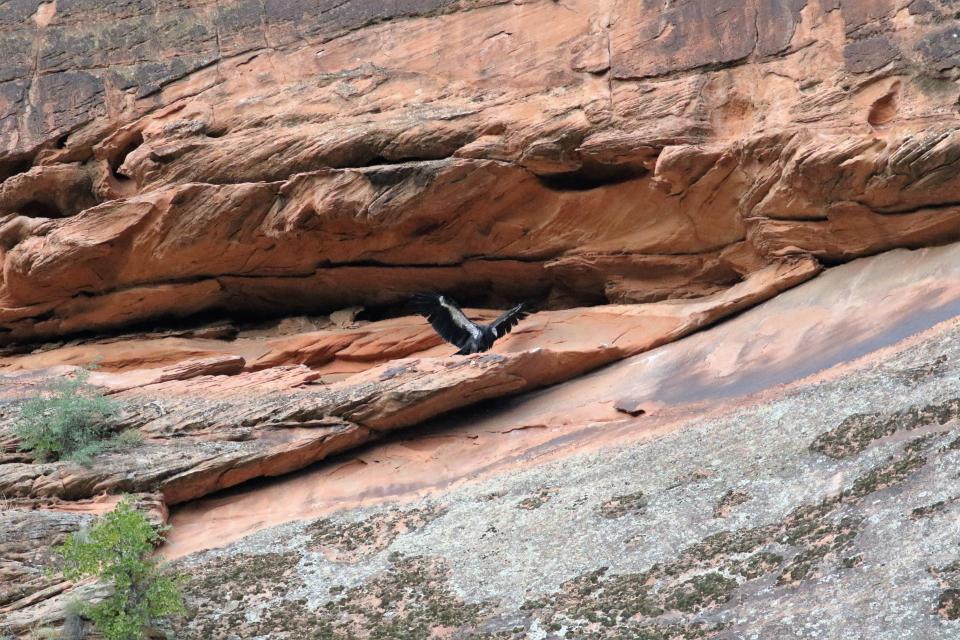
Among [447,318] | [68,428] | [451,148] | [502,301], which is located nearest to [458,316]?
[447,318]

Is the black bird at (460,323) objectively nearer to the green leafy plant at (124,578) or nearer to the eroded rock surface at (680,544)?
the eroded rock surface at (680,544)

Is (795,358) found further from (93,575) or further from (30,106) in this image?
(30,106)

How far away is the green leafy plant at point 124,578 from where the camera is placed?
1420cm

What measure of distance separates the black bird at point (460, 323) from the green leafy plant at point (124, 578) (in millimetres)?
8505

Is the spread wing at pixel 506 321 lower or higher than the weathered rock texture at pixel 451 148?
lower

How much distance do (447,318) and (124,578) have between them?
32.5ft

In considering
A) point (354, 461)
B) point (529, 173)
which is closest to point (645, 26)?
point (529, 173)

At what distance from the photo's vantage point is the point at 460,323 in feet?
74.0

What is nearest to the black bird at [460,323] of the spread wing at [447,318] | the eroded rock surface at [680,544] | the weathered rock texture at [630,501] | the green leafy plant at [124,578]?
the spread wing at [447,318]

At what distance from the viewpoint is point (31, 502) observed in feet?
59.8

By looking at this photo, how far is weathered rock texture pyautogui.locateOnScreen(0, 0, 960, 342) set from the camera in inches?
776

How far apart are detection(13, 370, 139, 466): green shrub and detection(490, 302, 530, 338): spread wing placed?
23.4 ft

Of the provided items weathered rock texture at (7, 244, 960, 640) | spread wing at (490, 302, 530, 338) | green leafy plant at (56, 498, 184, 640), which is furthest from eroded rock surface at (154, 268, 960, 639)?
spread wing at (490, 302, 530, 338)

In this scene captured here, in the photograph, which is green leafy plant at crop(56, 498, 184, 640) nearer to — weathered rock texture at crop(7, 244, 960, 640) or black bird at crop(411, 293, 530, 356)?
weathered rock texture at crop(7, 244, 960, 640)
